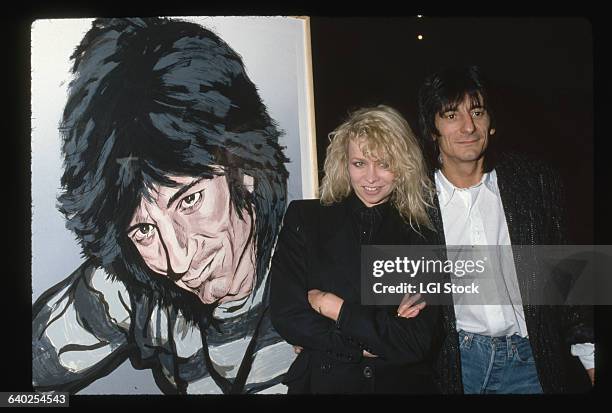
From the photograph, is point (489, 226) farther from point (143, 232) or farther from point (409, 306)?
point (143, 232)

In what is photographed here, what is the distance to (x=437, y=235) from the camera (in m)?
2.22

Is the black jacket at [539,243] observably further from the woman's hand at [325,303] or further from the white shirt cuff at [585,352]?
the woman's hand at [325,303]

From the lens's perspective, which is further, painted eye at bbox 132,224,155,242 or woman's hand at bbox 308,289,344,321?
painted eye at bbox 132,224,155,242

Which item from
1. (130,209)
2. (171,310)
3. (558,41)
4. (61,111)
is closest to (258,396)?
(171,310)

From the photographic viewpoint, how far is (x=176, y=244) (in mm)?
2268

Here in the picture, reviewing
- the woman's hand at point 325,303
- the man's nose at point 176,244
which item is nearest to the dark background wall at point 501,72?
the woman's hand at point 325,303

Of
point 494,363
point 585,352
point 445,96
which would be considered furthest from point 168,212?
point 585,352

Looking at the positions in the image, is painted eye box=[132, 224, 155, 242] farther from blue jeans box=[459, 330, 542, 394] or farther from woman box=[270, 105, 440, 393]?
blue jeans box=[459, 330, 542, 394]

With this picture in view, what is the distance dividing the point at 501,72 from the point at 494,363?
109 centimetres

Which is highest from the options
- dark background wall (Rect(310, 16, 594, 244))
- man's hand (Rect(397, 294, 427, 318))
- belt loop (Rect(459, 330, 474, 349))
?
dark background wall (Rect(310, 16, 594, 244))

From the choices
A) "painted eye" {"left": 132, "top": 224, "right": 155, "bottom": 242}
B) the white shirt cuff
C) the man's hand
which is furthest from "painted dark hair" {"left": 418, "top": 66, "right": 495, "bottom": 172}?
"painted eye" {"left": 132, "top": 224, "right": 155, "bottom": 242}

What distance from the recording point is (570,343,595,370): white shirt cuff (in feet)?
7.38

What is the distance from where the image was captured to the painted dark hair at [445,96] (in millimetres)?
2221

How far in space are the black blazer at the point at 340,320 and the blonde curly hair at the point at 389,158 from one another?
0.17 feet
